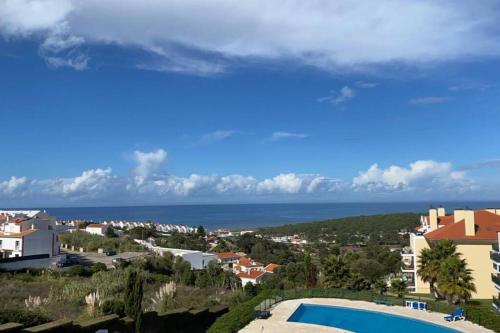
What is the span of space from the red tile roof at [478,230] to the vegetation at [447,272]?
8.09 meters

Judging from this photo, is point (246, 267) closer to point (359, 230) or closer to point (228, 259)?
point (228, 259)

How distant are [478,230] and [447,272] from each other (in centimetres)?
1267

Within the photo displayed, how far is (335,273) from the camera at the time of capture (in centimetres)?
2725

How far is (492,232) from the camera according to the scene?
32.7m

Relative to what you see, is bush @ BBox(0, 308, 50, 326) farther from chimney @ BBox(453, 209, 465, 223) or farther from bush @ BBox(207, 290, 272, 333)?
chimney @ BBox(453, 209, 465, 223)

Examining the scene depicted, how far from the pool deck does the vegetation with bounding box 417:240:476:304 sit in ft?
7.77

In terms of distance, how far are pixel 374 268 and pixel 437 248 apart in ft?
91.8

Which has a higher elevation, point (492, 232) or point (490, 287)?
point (492, 232)

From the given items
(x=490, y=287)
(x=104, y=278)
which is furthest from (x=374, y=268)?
(x=104, y=278)

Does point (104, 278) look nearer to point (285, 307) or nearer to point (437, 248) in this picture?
point (285, 307)

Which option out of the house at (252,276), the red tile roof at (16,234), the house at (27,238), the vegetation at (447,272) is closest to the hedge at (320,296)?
the vegetation at (447,272)

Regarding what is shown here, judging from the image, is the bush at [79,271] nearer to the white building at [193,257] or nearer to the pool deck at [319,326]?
the white building at [193,257]

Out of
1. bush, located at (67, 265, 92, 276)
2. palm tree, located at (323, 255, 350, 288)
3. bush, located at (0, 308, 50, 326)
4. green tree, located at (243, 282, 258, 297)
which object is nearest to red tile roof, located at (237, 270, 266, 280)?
bush, located at (67, 265, 92, 276)

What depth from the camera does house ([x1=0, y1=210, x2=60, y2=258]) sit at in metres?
39.0
